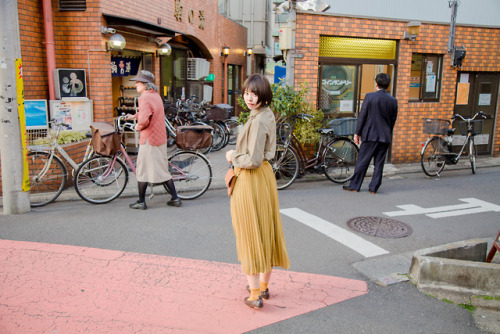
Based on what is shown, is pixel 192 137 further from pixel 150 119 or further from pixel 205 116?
pixel 205 116

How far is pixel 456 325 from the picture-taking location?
366cm

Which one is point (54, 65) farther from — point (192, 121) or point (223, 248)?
point (223, 248)

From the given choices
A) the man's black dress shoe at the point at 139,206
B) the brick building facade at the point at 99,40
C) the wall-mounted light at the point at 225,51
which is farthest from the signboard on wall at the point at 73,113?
the wall-mounted light at the point at 225,51

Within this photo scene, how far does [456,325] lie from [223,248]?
254cm

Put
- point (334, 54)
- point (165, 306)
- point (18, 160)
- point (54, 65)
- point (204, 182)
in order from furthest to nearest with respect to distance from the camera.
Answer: point (334, 54) → point (54, 65) → point (204, 182) → point (18, 160) → point (165, 306)

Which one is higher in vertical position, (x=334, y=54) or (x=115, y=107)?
(x=334, y=54)

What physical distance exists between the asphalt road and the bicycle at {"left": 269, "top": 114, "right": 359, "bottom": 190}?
329mm

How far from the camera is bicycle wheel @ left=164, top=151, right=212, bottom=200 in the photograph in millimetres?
7176

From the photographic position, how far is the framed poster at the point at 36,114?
8.18 meters

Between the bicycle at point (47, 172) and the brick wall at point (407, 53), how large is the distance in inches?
196

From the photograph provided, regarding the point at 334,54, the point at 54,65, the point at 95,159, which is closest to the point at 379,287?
the point at 95,159

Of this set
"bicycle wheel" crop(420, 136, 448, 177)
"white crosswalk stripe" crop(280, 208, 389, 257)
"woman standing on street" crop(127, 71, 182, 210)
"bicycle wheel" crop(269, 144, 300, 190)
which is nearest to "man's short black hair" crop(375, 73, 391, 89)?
"bicycle wheel" crop(269, 144, 300, 190)

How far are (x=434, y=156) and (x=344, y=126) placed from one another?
2234mm

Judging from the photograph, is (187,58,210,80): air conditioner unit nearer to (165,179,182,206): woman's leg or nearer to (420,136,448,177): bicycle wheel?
(420,136,448,177): bicycle wheel
